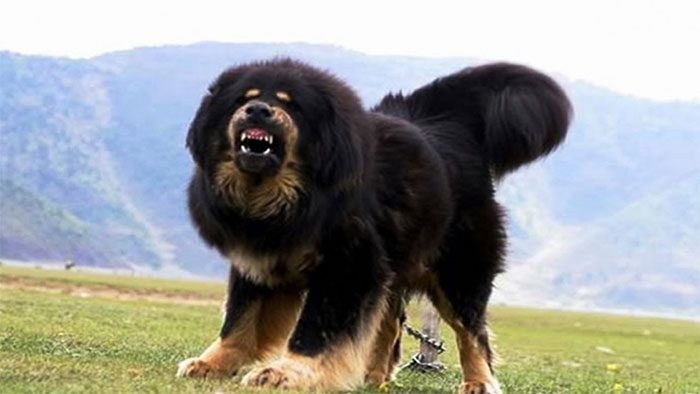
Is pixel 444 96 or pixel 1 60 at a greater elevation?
pixel 444 96

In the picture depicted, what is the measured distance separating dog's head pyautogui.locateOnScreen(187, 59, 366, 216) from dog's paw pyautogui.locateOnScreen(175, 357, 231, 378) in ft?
3.83

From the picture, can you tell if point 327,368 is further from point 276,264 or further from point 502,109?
point 502,109

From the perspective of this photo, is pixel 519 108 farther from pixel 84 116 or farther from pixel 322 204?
pixel 84 116

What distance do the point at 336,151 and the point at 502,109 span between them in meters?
2.25

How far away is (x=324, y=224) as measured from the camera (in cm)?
817

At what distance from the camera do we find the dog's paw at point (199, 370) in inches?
332

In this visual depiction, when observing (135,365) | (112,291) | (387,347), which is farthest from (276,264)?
(112,291)

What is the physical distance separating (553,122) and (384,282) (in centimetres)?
253

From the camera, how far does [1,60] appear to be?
543ft

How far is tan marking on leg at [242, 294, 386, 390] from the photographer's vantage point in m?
8.02

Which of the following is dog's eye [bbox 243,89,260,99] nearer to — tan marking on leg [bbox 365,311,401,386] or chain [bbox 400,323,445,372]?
tan marking on leg [bbox 365,311,401,386]

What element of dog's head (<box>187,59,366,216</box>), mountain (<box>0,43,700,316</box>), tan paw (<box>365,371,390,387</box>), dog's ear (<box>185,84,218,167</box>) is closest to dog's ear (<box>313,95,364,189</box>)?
dog's head (<box>187,59,366,216</box>)

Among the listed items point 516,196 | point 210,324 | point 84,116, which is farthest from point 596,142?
point 210,324

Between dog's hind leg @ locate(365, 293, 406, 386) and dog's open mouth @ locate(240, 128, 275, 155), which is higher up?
dog's open mouth @ locate(240, 128, 275, 155)
